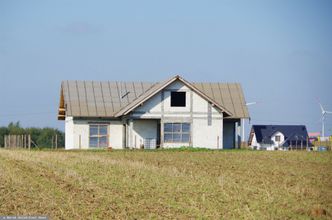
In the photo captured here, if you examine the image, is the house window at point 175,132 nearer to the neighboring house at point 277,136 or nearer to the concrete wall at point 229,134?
the concrete wall at point 229,134

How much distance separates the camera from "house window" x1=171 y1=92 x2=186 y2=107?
51.6 m

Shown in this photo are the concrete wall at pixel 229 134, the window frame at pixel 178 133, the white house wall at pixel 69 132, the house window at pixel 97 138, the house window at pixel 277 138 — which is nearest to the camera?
the window frame at pixel 178 133

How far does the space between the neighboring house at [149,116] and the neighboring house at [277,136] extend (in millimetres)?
48188

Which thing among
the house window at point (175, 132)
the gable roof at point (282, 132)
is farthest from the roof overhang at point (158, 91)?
the gable roof at point (282, 132)

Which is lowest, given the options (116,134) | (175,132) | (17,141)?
(17,141)

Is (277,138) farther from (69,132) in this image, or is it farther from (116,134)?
(116,134)

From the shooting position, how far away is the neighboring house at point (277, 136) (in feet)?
338

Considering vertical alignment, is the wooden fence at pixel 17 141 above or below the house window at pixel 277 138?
below

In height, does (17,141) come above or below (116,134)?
below

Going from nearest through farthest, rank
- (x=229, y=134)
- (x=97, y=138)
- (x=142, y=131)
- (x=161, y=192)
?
1. (x=161, y=192)
2. (x=142, y=131)
3. (x=97, y=138)
4. (x=229, y=134)

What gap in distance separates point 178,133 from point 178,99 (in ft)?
8.78

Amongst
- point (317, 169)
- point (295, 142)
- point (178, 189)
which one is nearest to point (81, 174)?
point (178, 189)

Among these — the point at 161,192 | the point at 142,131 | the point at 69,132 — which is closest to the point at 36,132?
the point at 69,132

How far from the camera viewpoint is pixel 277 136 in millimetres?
105062
